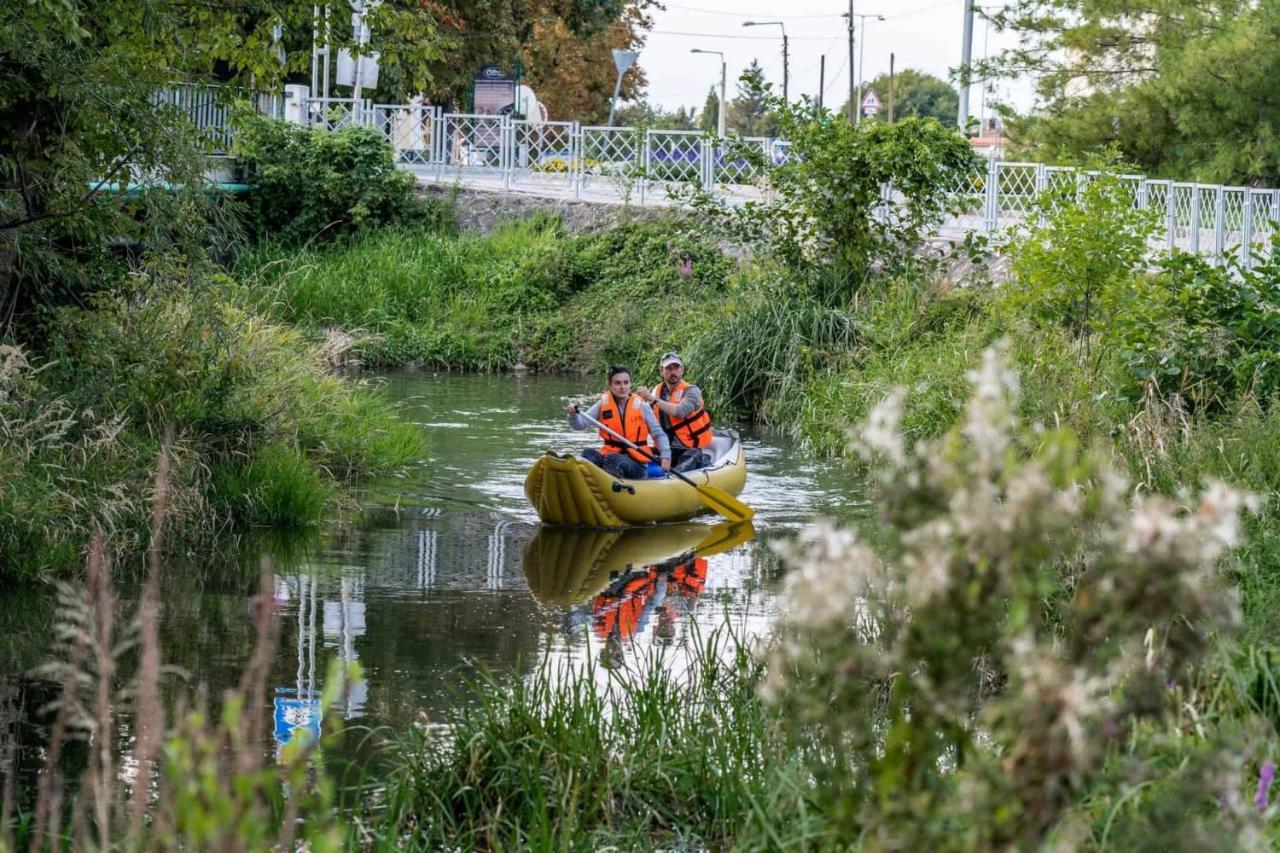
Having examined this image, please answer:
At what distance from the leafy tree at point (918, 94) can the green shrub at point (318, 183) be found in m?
79.1

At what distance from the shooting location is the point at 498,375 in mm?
26188

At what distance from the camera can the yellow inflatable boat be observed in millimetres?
13844

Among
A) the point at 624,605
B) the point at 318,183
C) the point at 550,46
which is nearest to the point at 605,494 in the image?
the point at 624,605

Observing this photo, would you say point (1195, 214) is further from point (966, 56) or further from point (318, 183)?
point (318, 183)

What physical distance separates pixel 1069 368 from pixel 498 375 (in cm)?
1280

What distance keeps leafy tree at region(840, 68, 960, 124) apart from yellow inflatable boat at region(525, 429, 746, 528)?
94154mm

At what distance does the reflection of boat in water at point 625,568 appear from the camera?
36.0ft

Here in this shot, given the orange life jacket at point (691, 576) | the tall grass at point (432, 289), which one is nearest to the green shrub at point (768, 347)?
the tall grass at point (432, 289)

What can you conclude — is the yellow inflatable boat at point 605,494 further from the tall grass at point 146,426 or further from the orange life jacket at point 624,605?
the tall grass at point 146,426

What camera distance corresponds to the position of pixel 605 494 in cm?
1410

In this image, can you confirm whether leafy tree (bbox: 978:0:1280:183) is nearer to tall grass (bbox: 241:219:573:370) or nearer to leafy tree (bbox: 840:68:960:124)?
tall grass (bbox: 241:219:573:370)

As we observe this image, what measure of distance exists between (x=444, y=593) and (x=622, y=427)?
12.6ft

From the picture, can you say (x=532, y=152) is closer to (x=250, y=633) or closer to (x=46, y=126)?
(x=46, y=126)

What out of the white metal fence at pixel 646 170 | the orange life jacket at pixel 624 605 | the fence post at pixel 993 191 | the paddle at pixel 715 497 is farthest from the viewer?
the fence post at pixel 993 191
